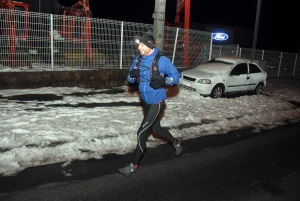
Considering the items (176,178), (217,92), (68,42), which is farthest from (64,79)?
(176,178)

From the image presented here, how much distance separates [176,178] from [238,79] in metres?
7.68

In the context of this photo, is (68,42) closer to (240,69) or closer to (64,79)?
(64,79)

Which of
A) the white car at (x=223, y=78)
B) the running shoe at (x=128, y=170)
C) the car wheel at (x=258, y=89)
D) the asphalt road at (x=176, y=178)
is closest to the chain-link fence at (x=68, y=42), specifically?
the white car at (x=223, y=78)

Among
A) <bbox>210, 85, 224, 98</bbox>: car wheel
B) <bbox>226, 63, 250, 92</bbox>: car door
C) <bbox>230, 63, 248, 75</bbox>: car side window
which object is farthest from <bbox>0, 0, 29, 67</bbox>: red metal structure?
<bbox>230, 63, 248, 75</bbox>: car side window

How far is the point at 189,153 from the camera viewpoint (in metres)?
5.23

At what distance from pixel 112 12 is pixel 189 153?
1106 inches

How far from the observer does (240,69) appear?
1113cm

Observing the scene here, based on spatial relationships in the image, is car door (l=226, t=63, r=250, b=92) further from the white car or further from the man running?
the man running

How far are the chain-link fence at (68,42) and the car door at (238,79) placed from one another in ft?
8.63

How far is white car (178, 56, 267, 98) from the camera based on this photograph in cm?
1012

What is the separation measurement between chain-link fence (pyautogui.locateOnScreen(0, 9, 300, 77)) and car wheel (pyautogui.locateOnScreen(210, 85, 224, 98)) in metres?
2.55

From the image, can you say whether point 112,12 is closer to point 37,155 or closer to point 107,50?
point 107,50

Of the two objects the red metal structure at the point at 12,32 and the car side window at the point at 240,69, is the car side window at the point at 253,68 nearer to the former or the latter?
the car side window at the point at 240,69

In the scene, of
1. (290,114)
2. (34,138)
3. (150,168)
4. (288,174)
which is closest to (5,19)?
(34,138)
